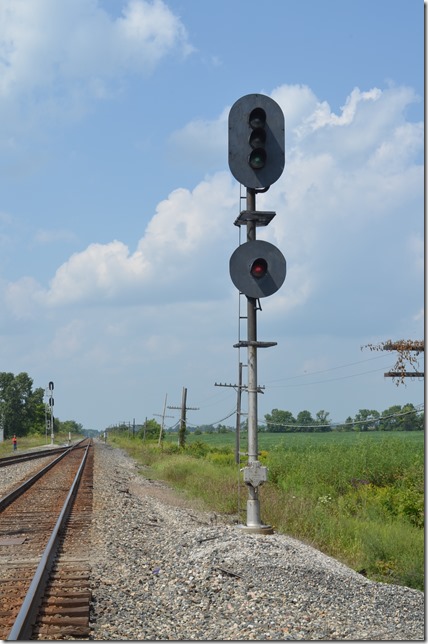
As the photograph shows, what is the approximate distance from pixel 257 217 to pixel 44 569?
5.32 metres

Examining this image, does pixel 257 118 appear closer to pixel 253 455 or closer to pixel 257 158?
pixel 257 158

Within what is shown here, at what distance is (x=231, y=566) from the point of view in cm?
801

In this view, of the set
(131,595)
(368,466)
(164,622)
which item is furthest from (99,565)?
(368,466)

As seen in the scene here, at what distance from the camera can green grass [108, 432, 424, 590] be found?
34.5 ft

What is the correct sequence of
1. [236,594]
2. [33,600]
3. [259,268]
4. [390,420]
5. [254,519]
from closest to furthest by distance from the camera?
[33,600] < [236,594] < [254,519] < [259,268] < [390,420]

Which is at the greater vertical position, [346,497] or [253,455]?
[253,455]

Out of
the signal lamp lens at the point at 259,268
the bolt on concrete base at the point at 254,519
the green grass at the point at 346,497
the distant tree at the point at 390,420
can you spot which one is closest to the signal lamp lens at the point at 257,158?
the signal lamp lens at the point at 259,268

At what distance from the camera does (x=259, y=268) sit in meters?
10.2

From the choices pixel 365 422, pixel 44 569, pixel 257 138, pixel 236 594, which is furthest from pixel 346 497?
pixel 236 594

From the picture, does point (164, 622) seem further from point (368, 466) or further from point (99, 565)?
point (368, 466)

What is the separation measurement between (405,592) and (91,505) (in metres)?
9.07

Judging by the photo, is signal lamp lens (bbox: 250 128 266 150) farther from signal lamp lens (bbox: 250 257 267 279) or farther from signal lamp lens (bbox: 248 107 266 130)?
signal lamp lens (bbox: 250 257 267 279)

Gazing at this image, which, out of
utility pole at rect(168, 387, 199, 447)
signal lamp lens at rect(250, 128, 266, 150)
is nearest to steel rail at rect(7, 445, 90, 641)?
signal lamp lens at rect(250, 128, 266, 150)

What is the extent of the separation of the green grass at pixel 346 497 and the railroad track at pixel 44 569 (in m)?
2.77
